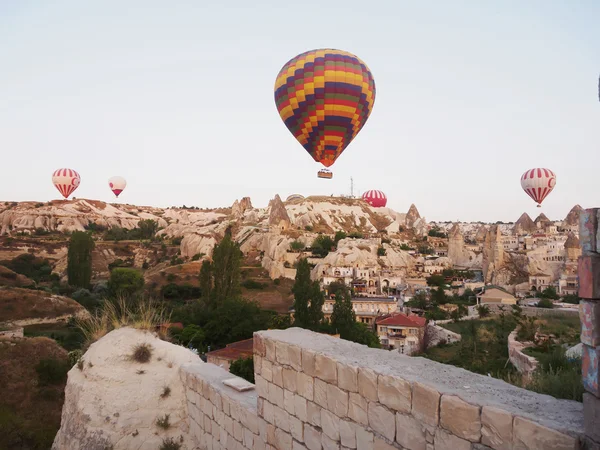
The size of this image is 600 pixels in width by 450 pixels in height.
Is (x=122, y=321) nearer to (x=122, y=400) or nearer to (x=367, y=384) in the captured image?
(x=122, y=400)

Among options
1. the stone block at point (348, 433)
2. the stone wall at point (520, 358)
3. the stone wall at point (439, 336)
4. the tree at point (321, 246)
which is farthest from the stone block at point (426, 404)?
the tree at point (321, 246)

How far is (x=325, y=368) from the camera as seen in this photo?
3.08m

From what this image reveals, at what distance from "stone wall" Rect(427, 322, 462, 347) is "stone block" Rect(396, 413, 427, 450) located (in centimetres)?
2350

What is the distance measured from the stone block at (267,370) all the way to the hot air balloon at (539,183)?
54.3m

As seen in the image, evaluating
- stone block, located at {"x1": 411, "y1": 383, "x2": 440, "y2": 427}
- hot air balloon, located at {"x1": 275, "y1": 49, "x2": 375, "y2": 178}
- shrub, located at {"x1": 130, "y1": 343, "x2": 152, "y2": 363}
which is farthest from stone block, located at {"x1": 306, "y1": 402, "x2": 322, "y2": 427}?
hot air balloon, located at {"x1": 275, "y1": 49, "x2": 375, "y2": 178}

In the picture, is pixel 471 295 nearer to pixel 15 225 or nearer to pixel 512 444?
pixel 512 444

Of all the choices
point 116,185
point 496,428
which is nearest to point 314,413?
point 496,428

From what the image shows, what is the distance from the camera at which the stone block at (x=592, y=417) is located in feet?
6.50

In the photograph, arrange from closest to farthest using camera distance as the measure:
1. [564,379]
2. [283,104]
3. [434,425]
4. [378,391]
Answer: [434,425]
[378,391]
[564,379]
[283,104]

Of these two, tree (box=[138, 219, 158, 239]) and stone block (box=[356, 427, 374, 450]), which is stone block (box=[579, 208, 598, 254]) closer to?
stone block (box=[356, 427, 374, 450])

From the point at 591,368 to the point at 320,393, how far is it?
1690mm

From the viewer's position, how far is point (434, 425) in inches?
94.7

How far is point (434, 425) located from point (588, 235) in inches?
49.4

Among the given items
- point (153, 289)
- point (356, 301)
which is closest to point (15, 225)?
point (153, 289)
